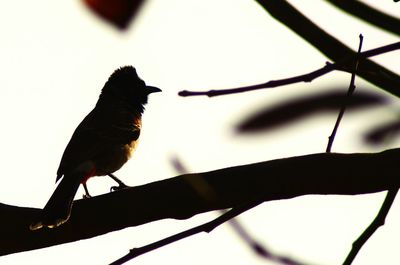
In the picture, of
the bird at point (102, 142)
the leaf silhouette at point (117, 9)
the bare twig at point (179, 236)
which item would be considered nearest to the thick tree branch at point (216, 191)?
the bare twig at point (179, 236)

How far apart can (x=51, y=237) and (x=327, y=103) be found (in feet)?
8.79

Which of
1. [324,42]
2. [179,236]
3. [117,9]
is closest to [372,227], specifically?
[179,236]

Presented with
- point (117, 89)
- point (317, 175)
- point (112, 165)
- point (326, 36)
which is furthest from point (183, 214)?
point (117, 89)

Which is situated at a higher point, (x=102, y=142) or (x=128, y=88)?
→ (x=128, y=88)

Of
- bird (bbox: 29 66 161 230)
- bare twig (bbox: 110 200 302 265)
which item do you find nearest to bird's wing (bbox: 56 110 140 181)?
bird (bbox: 29 66 161 230)

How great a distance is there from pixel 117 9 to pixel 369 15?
0.38m

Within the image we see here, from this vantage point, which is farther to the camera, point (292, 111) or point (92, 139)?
point (92, 139)

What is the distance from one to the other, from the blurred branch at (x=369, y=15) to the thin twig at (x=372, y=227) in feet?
4.42

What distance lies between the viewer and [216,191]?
2.72 meters

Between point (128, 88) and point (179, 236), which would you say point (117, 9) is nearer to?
point (179, 236)

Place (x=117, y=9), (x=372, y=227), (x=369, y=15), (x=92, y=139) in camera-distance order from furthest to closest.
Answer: (x=92, y=139) < (x=372, y=227) < (x=369, y=15) < (x=117, y=9)

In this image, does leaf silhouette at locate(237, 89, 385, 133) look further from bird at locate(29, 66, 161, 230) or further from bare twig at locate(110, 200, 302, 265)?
bird at locate(29, 66, 161, 230)

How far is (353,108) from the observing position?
2.35ft

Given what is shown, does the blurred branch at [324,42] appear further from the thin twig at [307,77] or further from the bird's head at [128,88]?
the bird's head at [128,88]
